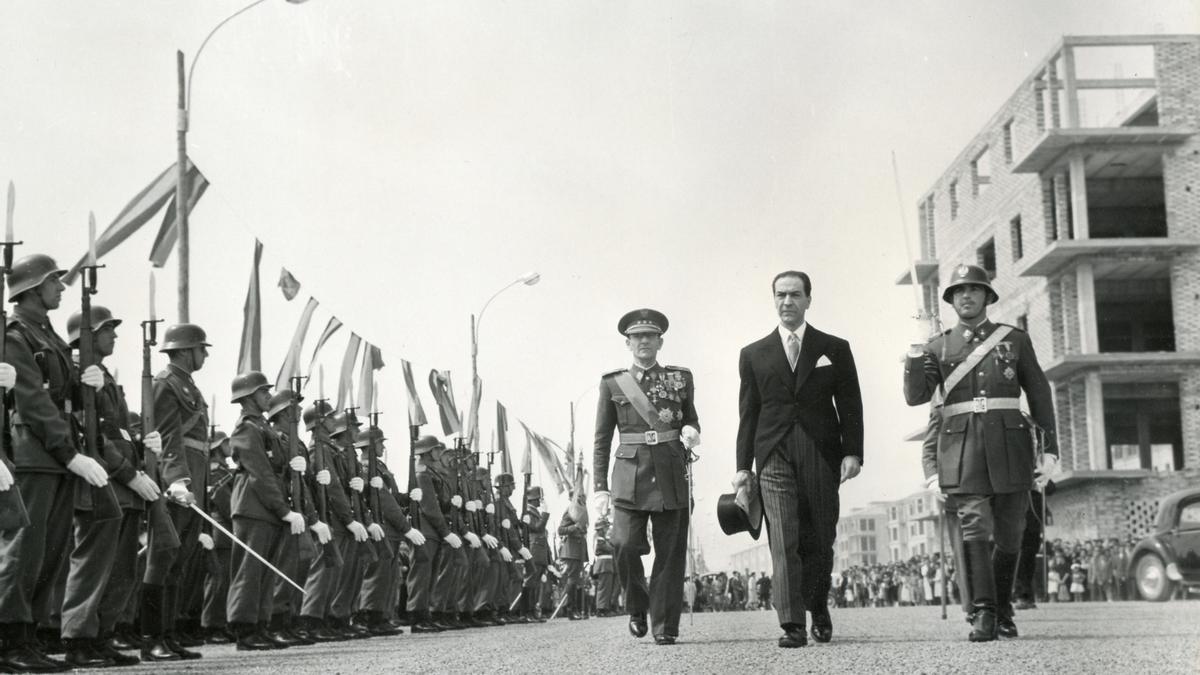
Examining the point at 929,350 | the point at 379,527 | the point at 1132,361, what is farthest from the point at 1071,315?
the point at 929,350

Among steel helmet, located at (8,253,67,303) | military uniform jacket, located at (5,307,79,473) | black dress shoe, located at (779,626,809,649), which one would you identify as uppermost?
steel helmet, located at (8,253,67,303)

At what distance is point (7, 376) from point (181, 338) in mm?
2717

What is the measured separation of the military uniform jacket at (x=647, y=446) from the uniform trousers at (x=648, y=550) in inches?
4.1

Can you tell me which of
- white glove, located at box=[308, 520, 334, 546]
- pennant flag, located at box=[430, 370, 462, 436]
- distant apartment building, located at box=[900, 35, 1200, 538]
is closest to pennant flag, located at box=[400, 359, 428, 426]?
pennant flag, located at box=[430, 370, 462, 436]

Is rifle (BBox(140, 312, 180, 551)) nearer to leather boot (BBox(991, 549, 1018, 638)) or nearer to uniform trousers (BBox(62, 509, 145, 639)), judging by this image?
uniform trousers (BBox(62, 509, 145, 639))

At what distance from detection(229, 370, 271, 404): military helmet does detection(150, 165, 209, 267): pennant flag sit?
348 cm

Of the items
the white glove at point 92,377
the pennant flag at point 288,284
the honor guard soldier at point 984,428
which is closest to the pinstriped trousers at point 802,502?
the honor guard soldier at point 984,428

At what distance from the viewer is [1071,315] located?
42.2 metres

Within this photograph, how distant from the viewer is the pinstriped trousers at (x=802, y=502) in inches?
318

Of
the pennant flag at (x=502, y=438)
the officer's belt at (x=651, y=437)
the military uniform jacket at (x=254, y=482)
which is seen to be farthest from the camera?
the pennant flag at (x=502, y=438)

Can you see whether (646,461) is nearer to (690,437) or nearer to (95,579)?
(690,437)

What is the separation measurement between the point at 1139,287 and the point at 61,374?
43.3 meters

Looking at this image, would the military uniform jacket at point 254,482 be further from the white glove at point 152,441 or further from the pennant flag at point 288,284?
the pennant flag at point 288,284

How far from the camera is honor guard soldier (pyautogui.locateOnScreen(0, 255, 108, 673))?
704cm
